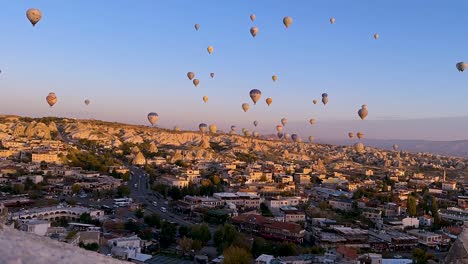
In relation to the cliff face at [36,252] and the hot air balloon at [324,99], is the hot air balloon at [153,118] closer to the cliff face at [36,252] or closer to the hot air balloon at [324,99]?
the hot air balloon at [324,99]

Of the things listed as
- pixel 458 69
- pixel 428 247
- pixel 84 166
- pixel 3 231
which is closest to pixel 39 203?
pixel 84 166

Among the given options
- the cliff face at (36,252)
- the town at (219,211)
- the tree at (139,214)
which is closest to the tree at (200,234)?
the town at (219,211)

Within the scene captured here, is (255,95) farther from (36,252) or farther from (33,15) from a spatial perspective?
(36,252)

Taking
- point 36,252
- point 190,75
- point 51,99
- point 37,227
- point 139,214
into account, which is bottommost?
point 139,214

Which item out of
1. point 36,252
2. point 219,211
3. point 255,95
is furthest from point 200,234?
point 36,252

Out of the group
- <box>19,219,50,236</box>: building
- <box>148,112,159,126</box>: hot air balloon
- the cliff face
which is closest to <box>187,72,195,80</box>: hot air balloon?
<box>148,112,159,126</box>: hot air balloon
